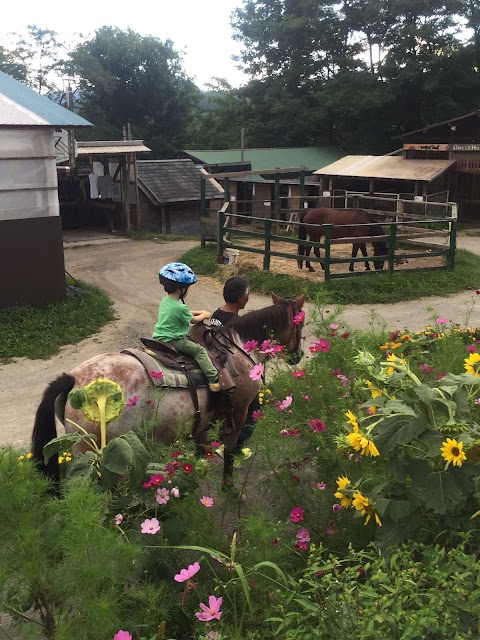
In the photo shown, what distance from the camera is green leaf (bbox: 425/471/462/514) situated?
208cm

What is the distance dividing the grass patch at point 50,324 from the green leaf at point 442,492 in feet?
25.1

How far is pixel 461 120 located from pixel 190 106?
61.2ft

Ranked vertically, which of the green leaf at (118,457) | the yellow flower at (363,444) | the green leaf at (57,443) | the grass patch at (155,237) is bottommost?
the grass patch at (155,237)

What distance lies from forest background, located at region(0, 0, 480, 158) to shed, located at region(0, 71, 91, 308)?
73.0 feet

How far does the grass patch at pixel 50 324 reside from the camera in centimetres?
915

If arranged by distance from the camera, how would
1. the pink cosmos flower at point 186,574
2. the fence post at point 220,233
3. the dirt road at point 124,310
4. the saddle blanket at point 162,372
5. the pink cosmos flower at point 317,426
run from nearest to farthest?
the pink cosmos flower at point 186,574 → the pink cosmos flower at point 317,426 → the saddle blanket at point 162,372 → the dirt road at point 124,310 → the fence post at point 220,233

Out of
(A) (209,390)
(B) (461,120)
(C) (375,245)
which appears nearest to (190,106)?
(B) (461,120)

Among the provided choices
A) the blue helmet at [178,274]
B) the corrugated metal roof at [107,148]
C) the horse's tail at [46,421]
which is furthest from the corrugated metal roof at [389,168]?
the horse's tail at [46,421]

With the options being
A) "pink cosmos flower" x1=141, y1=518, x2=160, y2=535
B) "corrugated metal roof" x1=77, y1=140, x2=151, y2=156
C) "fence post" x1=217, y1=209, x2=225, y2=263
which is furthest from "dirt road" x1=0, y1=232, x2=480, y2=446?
"pink cosmos flower" x1=141, y1=518, x2=160, y2=535

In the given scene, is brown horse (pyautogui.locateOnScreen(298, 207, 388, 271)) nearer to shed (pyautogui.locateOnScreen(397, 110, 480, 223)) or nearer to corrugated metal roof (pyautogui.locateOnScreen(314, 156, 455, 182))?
corrugated metal roof (pyautogui.locateOnScreen(314, 156, 455, 182))

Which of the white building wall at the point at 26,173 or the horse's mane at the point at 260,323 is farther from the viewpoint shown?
the white building wall at the point at 26,173

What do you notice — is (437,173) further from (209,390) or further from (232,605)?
(232,605)

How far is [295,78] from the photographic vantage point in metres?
33.3

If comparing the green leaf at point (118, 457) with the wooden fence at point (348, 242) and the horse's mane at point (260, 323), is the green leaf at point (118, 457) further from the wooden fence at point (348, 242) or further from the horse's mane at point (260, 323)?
the wooden fence at point (348, 242)
